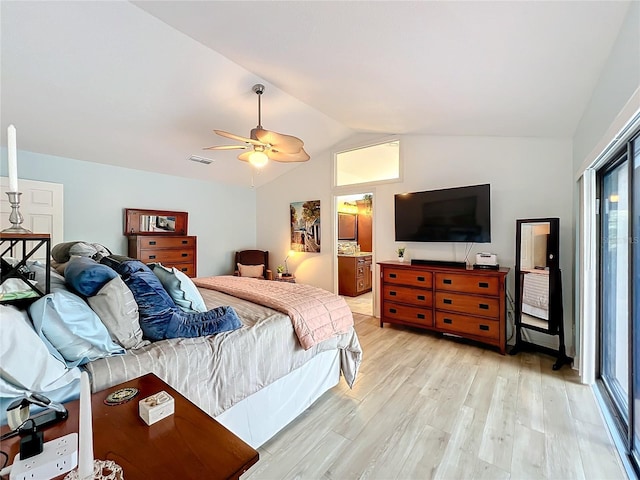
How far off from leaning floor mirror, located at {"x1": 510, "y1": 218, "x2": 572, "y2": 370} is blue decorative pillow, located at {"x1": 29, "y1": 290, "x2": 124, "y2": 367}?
139 inches

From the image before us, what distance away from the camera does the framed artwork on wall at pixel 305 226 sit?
508cm

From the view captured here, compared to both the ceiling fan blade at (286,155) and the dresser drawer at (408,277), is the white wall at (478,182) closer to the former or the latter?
the dresser drawer at (408,277)

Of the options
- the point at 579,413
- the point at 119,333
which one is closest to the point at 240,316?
the point at 119,333

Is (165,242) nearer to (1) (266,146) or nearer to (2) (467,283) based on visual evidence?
(1) (266,146)

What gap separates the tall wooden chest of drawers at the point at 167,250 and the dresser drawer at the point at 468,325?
376cm

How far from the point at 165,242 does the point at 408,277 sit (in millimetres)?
3559

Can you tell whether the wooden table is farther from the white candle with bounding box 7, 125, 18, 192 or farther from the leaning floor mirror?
the leaning floor mirror

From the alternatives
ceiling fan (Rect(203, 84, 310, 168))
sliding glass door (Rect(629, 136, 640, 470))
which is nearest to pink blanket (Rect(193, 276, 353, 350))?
ceiling fan (Rect(203, 84, 310, 168))

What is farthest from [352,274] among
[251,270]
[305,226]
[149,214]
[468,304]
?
[149,214]

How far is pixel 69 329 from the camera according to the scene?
1.11 m

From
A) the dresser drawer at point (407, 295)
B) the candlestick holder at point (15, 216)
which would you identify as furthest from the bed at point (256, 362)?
the dresser drawer at point (407, 295)

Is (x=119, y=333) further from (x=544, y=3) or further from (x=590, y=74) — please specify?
Result: (x=590, y=74)

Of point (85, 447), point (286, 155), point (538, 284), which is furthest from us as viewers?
point (286, 155)

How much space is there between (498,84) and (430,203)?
1.73 m
